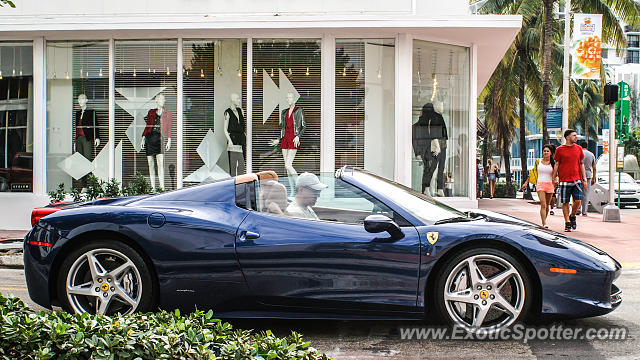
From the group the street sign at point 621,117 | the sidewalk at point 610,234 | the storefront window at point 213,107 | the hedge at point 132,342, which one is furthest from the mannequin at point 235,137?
the street sign at point 621,117

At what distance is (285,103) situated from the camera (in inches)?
507

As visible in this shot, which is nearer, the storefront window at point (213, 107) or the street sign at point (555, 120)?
the storefront window at point (213, 107)

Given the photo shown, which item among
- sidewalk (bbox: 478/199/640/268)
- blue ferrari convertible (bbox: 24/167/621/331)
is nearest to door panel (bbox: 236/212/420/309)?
blue ferrari convertible (bbox: 24/167/621/331)

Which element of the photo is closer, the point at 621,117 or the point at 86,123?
the point at 86,123

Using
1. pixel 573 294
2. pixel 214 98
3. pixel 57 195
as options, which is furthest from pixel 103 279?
pixel 214 98

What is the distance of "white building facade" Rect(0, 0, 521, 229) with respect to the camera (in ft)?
41.7

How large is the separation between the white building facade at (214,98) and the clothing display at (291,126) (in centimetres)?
5

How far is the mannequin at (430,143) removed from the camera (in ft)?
41.9

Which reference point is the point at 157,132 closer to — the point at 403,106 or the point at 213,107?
the point at 213,107

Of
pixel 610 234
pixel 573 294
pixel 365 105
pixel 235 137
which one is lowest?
pixel 610 234

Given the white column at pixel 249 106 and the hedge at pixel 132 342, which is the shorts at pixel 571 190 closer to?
the white column at pixel 249 106

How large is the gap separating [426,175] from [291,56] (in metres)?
3.49

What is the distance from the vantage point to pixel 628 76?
3738 inches

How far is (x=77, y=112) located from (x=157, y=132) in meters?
1.64
